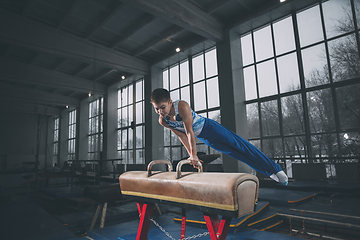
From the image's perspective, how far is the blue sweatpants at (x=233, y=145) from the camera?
2328 mm

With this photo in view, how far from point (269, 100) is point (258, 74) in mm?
1182

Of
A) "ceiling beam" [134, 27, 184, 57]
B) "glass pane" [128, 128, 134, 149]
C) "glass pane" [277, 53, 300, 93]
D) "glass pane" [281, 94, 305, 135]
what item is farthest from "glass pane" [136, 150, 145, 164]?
"glass pane" [277, 53, 300, 93]

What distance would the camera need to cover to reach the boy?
209cm

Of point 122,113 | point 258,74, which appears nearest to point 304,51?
point 258,74

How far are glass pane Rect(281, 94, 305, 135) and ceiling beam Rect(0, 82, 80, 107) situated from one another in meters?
6.95

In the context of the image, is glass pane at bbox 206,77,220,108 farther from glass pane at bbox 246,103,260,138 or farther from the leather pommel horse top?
the leather pommel horse top

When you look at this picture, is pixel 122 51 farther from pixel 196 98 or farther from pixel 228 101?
pixel 228 101

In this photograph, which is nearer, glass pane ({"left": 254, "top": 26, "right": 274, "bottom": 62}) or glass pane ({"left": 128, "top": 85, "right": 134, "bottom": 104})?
glass pane ({"left": 254, "top": 26, "right": 274, "bottom": 62})

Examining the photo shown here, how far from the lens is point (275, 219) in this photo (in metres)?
4.08

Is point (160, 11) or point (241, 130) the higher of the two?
point (160, 11)

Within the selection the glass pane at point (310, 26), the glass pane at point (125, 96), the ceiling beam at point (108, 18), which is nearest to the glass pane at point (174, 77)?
the glass pane at point (125, 96)

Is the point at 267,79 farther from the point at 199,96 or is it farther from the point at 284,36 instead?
the point at 199,96

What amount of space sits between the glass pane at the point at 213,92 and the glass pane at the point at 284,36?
9.25ft

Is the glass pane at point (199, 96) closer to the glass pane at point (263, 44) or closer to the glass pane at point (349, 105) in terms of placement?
the glass pane at point (263, 44)
